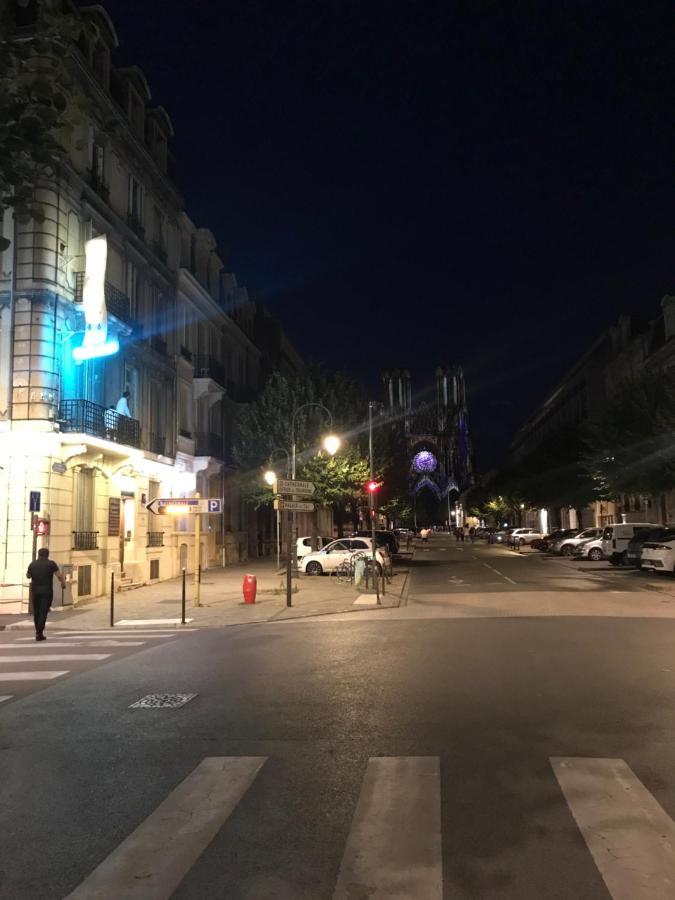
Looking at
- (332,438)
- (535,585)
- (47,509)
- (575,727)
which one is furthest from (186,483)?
(575,727)

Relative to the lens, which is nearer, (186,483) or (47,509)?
(47,509)

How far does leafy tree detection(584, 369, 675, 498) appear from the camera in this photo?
27.4 meters

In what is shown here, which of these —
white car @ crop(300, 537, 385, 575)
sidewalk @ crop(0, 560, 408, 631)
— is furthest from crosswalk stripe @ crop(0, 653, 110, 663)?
white car @ crop(300, 537, 385, 575)

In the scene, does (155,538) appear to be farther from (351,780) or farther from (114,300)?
(351,780)

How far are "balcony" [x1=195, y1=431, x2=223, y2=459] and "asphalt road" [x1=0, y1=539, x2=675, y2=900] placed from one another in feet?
69.5

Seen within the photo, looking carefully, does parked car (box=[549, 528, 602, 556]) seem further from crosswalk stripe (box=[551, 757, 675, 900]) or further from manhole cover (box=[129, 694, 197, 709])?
crosswalk stripe (box=[551, 757, 675, 900])

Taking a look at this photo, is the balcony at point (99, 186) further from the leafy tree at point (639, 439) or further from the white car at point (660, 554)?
the white car at point (660, 554)

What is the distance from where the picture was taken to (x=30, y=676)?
34.3ft

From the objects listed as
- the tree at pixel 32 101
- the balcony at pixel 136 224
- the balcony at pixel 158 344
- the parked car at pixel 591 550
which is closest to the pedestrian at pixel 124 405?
the balcony at pixel 158 344

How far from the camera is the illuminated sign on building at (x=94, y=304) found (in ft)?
65.9

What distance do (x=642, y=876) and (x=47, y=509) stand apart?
57.5ft

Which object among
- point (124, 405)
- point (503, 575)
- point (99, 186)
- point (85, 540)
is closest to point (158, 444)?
point (124, 405)

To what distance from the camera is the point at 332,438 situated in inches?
964

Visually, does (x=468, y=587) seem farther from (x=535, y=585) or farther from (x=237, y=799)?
(x=237, y=799)
